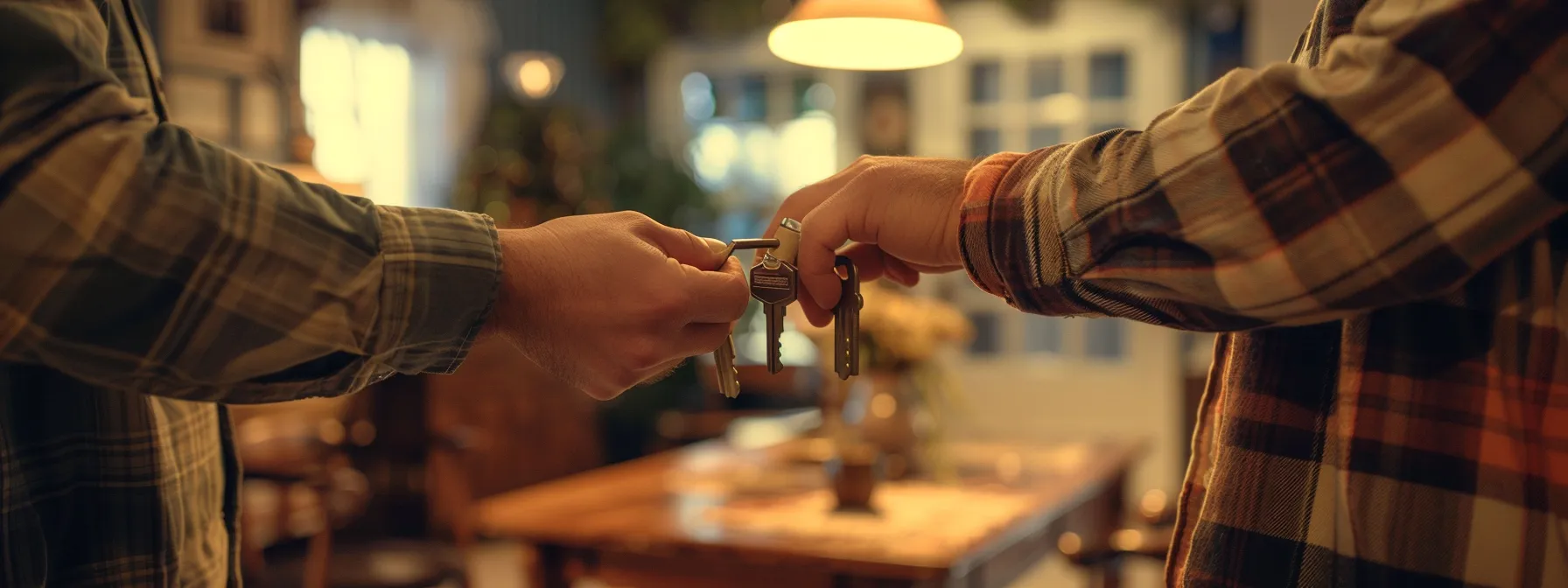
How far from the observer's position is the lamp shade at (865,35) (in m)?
1.99

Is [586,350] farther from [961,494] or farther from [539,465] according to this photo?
[539,465]

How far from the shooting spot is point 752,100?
20.3ft

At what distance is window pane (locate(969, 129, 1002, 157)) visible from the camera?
5586mm

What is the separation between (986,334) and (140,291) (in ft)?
17.2

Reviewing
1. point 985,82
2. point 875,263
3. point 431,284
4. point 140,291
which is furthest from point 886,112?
point 140,291

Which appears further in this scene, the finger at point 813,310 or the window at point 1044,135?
the window at point 1044,135

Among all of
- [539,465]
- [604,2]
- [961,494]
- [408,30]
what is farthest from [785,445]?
[604,2]

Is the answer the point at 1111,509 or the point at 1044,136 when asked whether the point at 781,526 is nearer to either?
the point at 1111,509

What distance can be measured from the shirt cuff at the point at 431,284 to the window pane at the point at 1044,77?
197 inches

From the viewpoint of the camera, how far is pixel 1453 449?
0.69 m

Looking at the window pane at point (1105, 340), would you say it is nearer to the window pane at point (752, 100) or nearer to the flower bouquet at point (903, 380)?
the window pane at point (752, 100)

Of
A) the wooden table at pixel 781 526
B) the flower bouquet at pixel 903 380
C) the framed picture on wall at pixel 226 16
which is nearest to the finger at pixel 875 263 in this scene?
the wooden table at pixel 781 526

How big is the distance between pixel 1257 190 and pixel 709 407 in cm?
498

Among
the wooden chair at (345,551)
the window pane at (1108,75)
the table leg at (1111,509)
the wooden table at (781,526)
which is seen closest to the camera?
the wooden table at (781,526)
